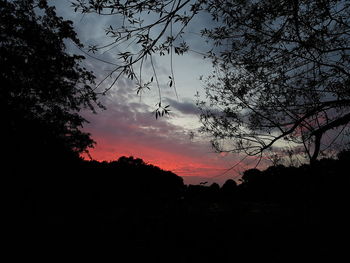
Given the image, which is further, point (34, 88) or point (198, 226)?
point (34, 88)

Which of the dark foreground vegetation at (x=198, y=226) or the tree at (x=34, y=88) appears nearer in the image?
the dark foreground vegetation at (x=198, y=226)

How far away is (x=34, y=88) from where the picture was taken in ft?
54.4

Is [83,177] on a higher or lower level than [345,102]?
lower

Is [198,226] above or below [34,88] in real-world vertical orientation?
below

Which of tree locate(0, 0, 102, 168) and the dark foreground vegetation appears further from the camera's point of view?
tree locate(0, 0, 102, 168)

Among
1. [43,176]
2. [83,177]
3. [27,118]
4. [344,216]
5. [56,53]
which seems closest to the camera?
[344,216]

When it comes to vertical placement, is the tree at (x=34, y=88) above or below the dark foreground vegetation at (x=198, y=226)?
above

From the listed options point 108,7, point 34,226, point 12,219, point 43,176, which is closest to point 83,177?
point 43,176

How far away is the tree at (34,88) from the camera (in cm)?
1405

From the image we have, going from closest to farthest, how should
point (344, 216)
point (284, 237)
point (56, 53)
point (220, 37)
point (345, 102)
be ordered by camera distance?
point (284, 237), point (344, 216), point (345, 102), point (220, 37), point (56, 53)

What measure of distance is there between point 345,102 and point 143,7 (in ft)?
21.9

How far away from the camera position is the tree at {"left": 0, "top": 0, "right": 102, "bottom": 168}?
14047mm

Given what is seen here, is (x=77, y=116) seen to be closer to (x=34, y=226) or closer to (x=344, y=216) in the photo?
(x=34, y=226)

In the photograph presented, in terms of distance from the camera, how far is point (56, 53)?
56.9 feet
